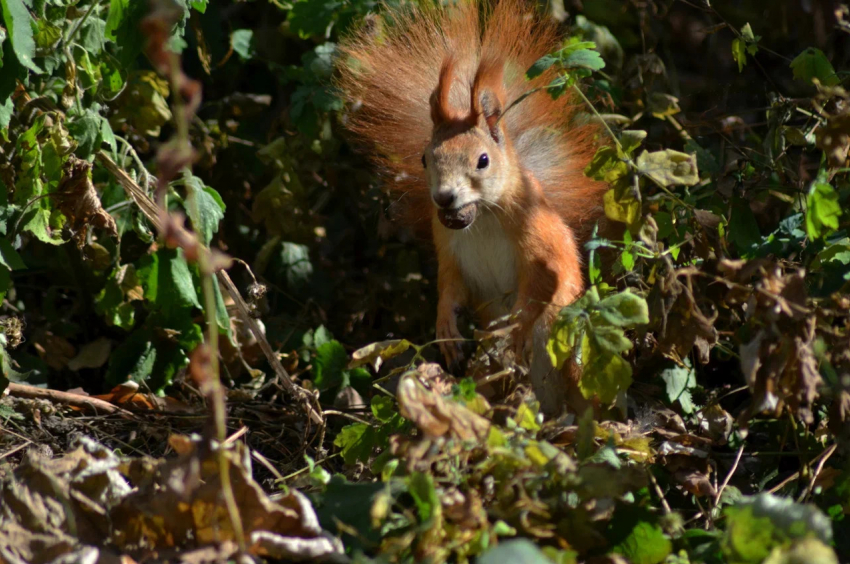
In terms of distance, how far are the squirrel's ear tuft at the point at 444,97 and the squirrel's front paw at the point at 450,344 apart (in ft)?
2.26

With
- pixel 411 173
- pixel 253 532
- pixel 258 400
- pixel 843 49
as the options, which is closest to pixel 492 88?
pixel 411 173

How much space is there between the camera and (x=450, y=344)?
3066 mm

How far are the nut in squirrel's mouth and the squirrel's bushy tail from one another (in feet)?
1.43

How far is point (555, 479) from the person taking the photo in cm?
191

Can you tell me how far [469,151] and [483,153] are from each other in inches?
2.4

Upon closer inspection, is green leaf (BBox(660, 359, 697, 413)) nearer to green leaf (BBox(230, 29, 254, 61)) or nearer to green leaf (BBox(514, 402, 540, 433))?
green leaf (BBox(514, 402, 540, 433))

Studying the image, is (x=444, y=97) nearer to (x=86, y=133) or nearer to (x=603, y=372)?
(x=86, y=133)

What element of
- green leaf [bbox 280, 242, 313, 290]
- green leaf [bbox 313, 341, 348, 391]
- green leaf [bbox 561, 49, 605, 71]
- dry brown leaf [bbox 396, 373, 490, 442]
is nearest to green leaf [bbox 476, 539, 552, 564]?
dry brown leaf [bbox 396, 373, 490, 442]

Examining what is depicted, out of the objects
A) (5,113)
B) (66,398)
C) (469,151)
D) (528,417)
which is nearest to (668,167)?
(528,417)

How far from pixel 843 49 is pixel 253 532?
365 centimetres

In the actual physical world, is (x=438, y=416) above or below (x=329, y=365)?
above

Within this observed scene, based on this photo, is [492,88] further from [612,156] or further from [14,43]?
[14,43]

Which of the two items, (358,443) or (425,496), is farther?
(358,443)

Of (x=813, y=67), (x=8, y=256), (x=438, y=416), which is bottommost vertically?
(x=438, y=416)
